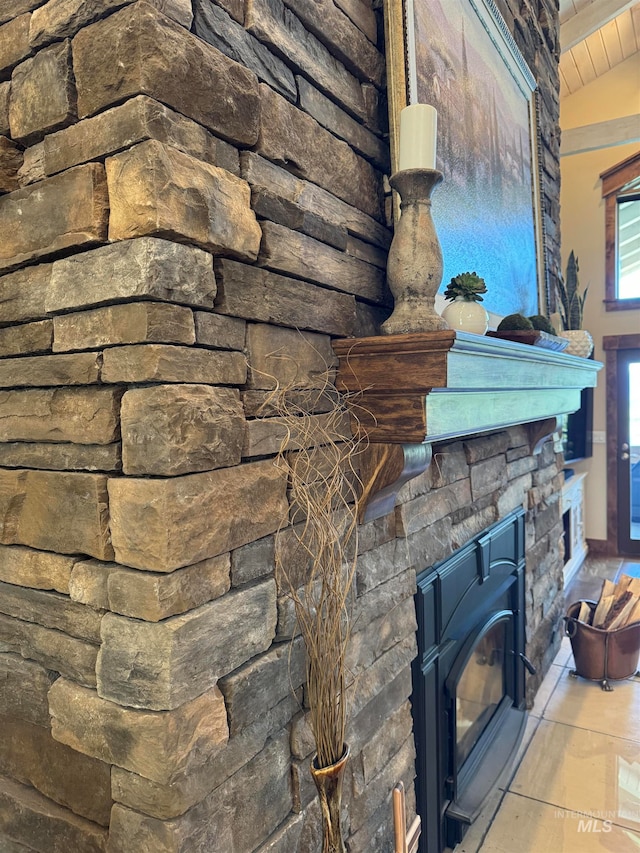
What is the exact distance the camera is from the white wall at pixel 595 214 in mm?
5230

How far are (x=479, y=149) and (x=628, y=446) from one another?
4.24 m

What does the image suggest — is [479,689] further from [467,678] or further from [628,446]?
[628,446]

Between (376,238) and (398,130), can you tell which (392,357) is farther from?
(398,130)

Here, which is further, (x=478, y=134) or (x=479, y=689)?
(x=479, y=689)

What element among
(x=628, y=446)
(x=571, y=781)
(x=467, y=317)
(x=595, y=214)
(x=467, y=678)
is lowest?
(x=571, y=781)

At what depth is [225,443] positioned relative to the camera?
95 centimetres

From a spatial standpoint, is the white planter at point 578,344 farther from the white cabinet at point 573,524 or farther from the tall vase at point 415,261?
the white cabinet at point 573,524

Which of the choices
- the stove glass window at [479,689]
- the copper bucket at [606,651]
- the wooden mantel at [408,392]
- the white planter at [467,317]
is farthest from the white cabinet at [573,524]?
the wooden mantel at [408,392]

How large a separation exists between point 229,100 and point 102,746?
3.49 ft

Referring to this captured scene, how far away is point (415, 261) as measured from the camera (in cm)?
130

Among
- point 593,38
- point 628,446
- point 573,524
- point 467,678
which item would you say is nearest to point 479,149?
point 467,678

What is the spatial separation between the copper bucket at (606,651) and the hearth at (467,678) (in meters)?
0.55

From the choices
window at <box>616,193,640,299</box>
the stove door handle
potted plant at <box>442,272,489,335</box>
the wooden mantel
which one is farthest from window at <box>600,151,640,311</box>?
the wooden mantel

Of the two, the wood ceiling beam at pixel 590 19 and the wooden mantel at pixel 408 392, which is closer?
the wooden mantel at pixel 408 392
